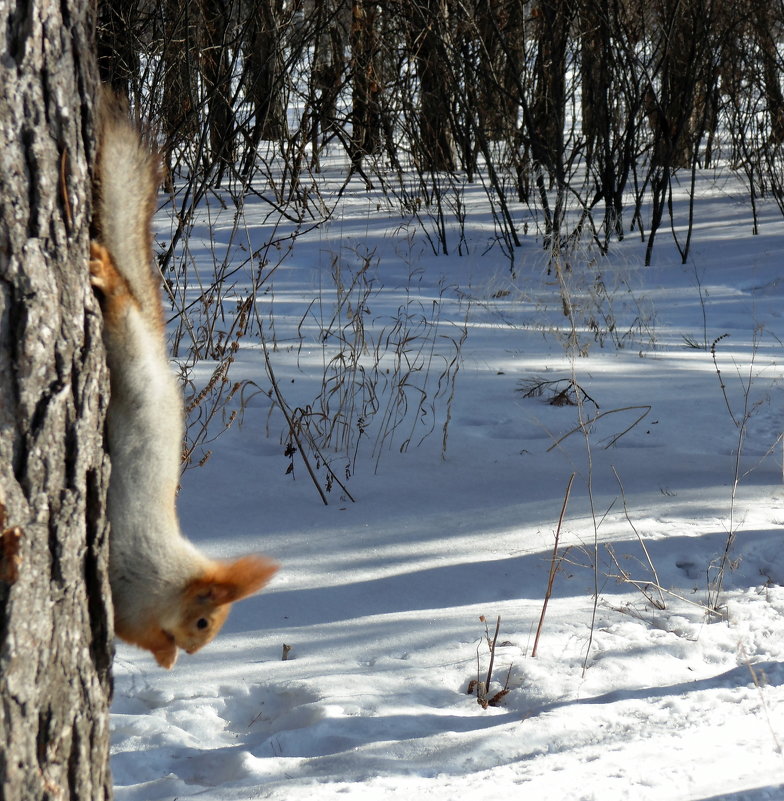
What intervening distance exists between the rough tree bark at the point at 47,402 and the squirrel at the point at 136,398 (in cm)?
5

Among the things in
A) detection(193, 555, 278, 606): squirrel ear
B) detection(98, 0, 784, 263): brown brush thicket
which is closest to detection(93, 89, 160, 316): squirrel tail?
detection(193, 555, 278, 606): squirrel ear

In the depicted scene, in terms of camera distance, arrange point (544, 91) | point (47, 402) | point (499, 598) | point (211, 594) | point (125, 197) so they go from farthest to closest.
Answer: point (544, 91)
point (499, 598)
point (211, 594)
point (125, 197)
point (47, 402)

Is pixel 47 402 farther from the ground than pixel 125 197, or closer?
closer

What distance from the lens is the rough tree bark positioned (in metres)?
1.25

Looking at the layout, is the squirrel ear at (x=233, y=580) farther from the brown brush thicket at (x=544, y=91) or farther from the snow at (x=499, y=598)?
the brown brush thicket at (x=544, y=91)

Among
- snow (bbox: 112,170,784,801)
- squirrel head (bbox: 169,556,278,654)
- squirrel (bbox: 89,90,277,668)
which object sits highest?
squirrel (bbox: 89,90,277,668)

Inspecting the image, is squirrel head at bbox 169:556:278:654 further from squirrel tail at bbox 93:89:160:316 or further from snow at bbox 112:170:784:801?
snow at bbox 112:170:784:801

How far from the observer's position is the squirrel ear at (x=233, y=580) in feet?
5.11

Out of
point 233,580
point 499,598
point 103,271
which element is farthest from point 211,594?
point 499,598

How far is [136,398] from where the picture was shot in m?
1.45

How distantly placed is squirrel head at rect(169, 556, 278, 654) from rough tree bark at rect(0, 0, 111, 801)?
7.0 inches

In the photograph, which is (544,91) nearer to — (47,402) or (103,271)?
(103,271)

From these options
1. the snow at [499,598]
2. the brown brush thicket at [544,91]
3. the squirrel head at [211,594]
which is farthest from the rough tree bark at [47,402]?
the brown brush thicket at [544,91]

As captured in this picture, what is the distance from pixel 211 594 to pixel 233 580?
0.14ft
